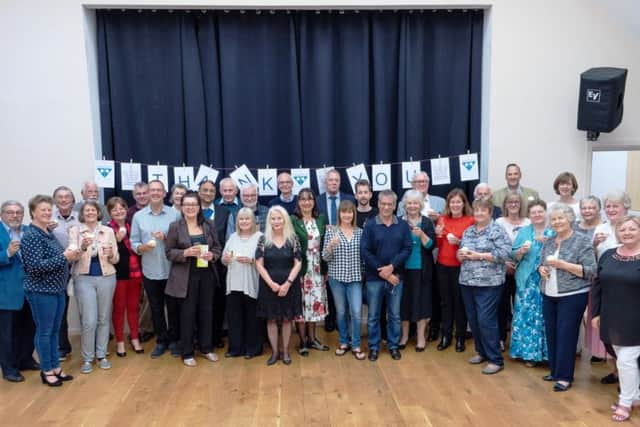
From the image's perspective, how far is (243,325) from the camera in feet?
13.8

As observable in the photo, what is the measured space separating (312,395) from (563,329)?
183cm

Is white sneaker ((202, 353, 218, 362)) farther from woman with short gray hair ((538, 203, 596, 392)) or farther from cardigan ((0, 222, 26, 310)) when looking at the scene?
woman with short gray hair ((538, 203, 596, 392))

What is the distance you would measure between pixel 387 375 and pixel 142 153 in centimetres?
338

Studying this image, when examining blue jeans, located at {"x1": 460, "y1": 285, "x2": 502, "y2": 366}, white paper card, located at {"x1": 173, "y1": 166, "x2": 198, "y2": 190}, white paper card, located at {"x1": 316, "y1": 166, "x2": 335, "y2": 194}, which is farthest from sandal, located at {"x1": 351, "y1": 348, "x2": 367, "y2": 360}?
white paper card, located at {"x1": 173, "y1": 166, "x2": 198, "y2": 190}

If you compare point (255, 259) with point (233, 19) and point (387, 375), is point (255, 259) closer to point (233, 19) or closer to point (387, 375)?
point (387, 375)

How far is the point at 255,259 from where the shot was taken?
3.93 metres

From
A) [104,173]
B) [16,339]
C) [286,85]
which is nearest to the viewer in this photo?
[16,339]

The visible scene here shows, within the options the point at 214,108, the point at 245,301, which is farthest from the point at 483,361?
the point at 214,108

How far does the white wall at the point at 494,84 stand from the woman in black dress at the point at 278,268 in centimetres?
228

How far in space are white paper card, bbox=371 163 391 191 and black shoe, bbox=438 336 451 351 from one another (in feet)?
5.39

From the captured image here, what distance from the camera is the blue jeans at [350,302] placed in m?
3.99

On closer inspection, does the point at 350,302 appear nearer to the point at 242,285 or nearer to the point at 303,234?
the point at 303,234

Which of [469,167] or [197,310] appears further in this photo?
[469,167]

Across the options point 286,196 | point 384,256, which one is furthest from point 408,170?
point 384,256
